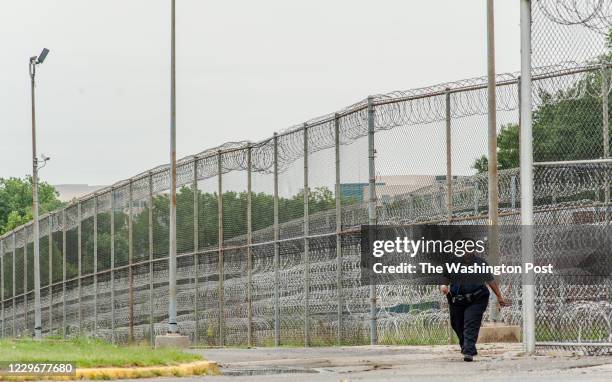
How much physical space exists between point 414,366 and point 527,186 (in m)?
2.63

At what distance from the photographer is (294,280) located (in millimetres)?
26719


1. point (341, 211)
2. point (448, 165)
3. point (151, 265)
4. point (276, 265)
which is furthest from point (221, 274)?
point (448, 165)

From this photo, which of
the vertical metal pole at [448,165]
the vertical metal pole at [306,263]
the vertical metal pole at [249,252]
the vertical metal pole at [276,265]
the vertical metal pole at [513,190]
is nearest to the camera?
the vertical metal pole at [448,165]

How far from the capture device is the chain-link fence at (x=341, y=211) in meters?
18.0

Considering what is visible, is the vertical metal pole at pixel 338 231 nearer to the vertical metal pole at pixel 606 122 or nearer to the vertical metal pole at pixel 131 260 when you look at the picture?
the vertical metal pole at pixel 606 122

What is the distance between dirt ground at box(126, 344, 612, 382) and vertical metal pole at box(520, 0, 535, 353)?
0.38 meters

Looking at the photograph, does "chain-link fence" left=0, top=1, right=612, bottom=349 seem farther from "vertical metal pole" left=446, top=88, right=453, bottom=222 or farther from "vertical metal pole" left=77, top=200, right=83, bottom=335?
"vertical metal pole" left=77, top=200, right=83, bottom=335

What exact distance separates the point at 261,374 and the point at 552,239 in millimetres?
Result: 4008

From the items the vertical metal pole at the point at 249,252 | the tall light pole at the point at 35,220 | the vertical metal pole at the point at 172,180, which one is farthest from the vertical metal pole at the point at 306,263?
the tall light pole at the point at 35,220

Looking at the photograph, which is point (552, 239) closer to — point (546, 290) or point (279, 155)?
point (546, 290)

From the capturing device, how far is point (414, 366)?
16.8 meters

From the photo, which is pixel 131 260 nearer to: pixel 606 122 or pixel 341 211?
pixel 341 211

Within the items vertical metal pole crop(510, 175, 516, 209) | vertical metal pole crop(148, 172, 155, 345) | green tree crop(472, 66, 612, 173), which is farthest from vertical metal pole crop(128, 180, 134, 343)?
green tree crop(472, 66, 612, 173)

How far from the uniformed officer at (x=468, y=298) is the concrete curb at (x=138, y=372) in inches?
115
